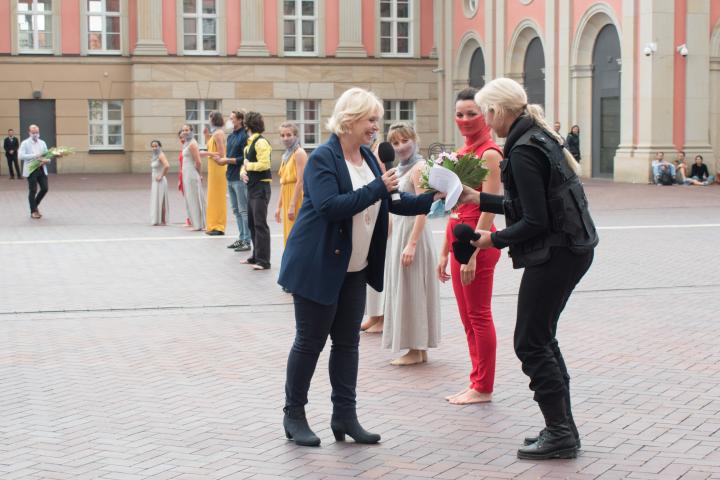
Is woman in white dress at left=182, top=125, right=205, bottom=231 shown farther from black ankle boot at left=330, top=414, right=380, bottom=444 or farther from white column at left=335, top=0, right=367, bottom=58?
white column at left=335, top=0, right=367, bottom=58

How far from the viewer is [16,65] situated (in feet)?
132

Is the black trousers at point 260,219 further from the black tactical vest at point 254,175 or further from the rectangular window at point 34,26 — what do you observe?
the rectangular window at point 34,26

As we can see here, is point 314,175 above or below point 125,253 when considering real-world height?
above

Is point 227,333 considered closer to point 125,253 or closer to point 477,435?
point 477,435

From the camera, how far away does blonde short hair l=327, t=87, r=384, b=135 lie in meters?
5.75

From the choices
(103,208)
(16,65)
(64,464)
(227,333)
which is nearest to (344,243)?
(64,464)

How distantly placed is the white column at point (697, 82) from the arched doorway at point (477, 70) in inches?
442

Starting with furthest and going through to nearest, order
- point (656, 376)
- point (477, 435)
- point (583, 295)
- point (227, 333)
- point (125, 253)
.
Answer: point (125, 253) → point (583, 295) → point (227, 333) → point (656, 376) → point (477, 435)

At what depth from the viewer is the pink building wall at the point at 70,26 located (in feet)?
133

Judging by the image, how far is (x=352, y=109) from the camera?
5.75 metres

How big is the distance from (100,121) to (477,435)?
3716cm

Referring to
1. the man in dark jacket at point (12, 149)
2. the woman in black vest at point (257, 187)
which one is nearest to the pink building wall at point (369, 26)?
the man in dark jacket at point (12, 149)

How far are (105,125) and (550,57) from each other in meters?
16.0

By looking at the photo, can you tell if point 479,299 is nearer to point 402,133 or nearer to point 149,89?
point 402,133
